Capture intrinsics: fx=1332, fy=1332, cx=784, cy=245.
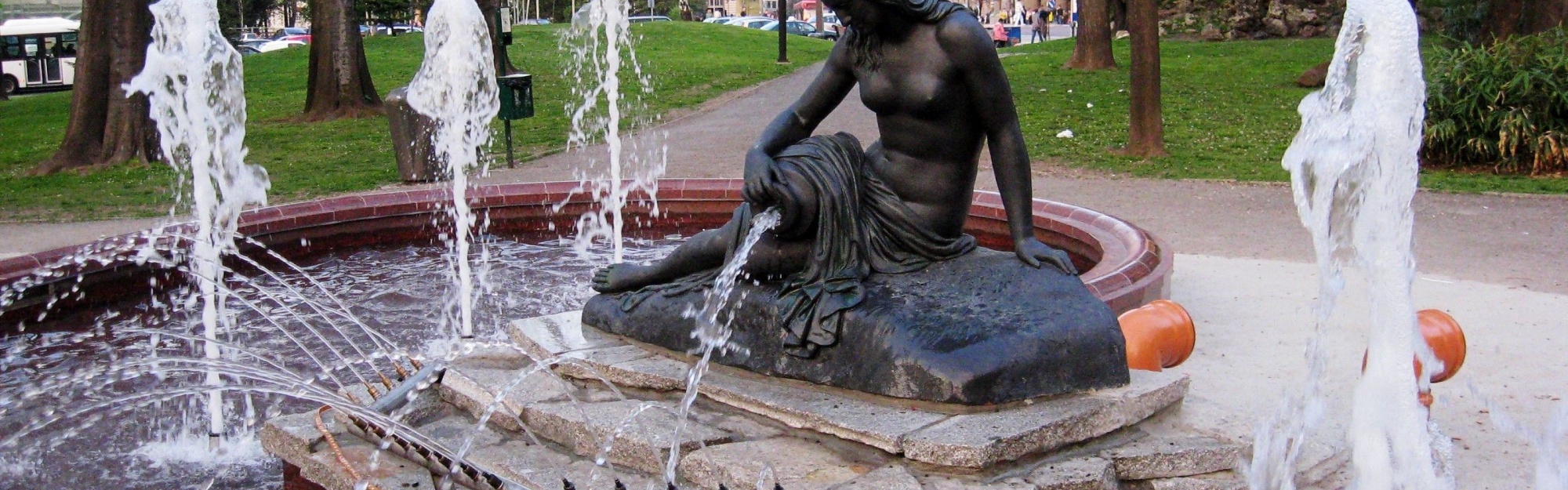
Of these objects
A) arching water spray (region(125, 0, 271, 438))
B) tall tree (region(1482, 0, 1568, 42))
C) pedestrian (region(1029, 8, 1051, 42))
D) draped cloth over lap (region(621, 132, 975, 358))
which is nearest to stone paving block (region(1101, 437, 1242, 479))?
draped cloth over lap (region(621, 132, 975, 358))

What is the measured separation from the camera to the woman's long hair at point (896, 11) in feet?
12.1

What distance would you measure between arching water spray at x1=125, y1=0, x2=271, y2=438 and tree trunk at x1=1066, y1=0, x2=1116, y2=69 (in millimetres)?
11918

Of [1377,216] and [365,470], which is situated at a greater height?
[1377,216]

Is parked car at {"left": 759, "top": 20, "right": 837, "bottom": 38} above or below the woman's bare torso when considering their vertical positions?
above

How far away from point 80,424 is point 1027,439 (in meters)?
3.26

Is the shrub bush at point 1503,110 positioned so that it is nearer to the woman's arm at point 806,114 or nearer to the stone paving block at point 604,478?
the woman's arm at point 806,114

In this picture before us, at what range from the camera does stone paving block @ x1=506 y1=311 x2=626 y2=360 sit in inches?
170

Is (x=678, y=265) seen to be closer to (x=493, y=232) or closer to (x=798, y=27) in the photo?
(x=493, y=232)

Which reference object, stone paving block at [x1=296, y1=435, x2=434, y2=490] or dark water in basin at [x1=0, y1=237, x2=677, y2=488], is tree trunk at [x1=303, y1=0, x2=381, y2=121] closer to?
dark water in basin at [x1=0, y1=237, x2=677, y2=488]

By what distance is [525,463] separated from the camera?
3.78m

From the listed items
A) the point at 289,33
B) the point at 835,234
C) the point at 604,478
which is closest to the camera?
the point at 604,478

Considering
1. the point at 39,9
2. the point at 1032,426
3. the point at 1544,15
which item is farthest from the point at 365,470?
the point at 39,9

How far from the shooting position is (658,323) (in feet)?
13.9

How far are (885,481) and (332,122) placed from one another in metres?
14.0
